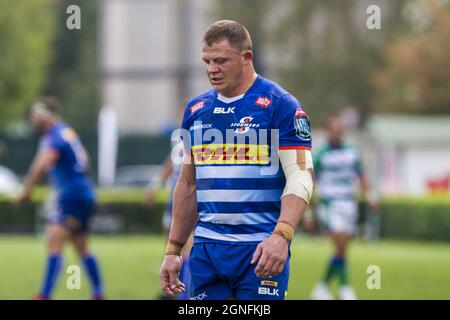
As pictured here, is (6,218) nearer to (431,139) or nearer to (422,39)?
(431,139)

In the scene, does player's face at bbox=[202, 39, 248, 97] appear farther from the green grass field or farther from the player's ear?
the green grass field

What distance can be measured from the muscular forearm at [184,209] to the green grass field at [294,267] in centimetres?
696

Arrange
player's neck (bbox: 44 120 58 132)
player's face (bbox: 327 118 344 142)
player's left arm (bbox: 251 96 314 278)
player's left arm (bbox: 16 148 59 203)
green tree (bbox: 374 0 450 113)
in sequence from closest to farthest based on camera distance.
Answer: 1. player's left arm (bbox: 251 96 314 278)
2. player's left arm (bbox: 16 148 59 203)
3. player's neck (bbox: 44 120 58 132)
4. player's face (bbox: 327 118 344 142)
5. green tree (bbox: 374 0 450 113)

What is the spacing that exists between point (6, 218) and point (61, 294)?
789 inches

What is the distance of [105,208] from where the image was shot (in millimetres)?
33406

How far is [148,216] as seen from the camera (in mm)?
32812

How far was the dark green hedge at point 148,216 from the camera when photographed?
30891 mm

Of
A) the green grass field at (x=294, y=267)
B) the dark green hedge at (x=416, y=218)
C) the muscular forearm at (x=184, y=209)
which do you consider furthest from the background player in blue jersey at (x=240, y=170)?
the dark green hedge at (x=416, y=218)

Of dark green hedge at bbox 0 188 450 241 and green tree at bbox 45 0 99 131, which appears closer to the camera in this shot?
dark green hedge at bbox 0 188 450 241

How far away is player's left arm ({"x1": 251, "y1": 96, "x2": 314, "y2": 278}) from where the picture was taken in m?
6.28

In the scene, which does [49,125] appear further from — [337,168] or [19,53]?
[19,53]

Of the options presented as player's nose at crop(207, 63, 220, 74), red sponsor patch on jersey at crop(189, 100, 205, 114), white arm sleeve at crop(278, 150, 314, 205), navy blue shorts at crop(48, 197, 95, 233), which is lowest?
navy blue shorts at crop(48, 197, 95, 233)

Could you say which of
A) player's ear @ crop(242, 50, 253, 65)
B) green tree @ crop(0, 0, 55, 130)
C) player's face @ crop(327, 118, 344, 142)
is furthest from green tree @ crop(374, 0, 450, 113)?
player's ear @ crop(242, 50, 253, 65)

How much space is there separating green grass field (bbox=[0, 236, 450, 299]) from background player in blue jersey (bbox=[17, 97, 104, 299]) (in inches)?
29.1
